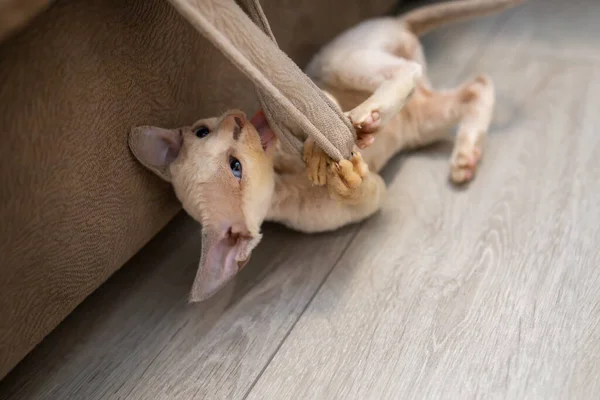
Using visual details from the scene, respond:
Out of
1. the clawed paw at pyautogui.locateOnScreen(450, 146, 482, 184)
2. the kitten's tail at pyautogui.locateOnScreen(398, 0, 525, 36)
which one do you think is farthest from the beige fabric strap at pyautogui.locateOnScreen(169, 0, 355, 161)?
the kitten's tail at pyautogui.locateOnScreen(398, 0, 525, 36)

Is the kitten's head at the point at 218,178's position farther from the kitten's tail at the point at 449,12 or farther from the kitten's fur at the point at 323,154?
the kitten's tail at the point at 449,12

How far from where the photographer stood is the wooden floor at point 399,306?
0.85 metres

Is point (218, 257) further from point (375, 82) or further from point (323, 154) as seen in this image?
point (375, 82)

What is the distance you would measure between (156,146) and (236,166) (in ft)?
0.45

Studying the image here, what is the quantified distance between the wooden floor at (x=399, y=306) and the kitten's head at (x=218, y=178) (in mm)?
164

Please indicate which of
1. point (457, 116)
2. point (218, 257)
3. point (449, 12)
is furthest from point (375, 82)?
point (218, 257)

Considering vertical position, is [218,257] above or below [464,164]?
above

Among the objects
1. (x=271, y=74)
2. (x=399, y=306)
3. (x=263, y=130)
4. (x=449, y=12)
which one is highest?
(x=271, y=74)

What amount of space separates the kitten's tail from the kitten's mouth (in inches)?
21.7

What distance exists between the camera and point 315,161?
0.91m

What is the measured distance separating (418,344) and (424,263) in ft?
0.55

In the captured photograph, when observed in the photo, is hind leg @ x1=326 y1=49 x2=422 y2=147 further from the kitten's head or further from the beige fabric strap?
the kitten's head

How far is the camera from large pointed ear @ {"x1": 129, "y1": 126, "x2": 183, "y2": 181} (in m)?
0.87

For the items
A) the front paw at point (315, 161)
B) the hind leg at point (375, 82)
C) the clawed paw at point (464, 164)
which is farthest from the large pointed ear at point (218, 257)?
the clawed paw at point (464, 164)
